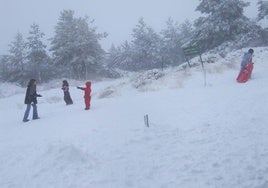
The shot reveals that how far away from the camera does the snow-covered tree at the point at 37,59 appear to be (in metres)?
48.8

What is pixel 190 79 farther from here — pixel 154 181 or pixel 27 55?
pixel 27 55

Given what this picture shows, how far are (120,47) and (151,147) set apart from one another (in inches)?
2755

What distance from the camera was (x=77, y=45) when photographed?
44031mm

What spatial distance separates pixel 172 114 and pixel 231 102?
2.12 meters

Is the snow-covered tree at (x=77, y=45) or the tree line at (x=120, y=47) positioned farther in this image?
the snow-covered tree at (x=77, y=45)

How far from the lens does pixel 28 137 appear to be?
33.9 feet

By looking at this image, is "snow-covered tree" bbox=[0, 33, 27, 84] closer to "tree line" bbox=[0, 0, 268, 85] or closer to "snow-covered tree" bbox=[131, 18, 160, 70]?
"tree line" bbox=[0, 0, 268, 85]

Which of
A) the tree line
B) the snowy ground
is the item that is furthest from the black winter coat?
the tree line

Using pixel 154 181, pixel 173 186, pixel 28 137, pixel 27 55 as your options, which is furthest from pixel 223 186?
pixel 27 55

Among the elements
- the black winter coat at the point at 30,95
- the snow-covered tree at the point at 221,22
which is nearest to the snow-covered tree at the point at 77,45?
the snow-covered tree at the point at 221,22

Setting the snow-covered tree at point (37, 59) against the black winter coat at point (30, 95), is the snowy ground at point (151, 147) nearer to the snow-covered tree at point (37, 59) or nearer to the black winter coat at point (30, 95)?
the black winter coat at point (30, 95)

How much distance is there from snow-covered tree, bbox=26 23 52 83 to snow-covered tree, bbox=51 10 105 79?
286cm

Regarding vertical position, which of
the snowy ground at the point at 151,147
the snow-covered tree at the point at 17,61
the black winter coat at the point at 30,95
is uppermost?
the snow-covered tree at the point at 17,61

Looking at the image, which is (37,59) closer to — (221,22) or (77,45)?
(77,45)
